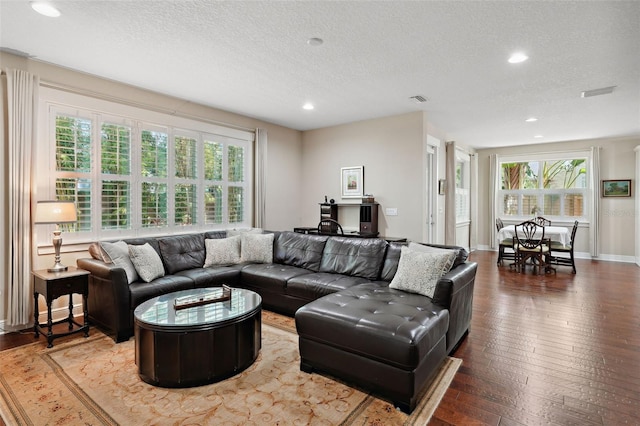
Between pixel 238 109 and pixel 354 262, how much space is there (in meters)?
3.15

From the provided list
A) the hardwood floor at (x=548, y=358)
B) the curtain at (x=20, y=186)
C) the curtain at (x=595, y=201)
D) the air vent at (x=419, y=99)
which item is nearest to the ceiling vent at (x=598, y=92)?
the air vent at (x=419, y=99)

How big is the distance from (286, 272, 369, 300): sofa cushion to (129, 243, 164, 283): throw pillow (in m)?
1.46

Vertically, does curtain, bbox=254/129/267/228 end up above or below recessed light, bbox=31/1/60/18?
below

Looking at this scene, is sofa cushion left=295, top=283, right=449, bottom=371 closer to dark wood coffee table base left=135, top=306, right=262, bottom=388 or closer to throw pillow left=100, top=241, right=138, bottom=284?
dark wood coffee table base left=135, top=306, right=262, bottom=388

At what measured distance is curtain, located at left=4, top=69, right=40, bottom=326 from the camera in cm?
334

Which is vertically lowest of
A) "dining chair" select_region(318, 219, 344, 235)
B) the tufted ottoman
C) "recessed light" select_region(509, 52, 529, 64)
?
the tufted ottoman

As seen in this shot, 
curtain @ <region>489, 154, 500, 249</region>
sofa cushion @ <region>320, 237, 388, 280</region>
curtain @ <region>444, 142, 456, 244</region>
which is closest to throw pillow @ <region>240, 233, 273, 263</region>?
sofa cushion @ <region>320, 237, 388, 280</region>

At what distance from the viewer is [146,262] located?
3635 mm

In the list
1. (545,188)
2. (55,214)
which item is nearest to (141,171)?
(55,214)

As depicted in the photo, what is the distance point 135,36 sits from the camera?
2973 millimetres

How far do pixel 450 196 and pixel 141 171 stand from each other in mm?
5607

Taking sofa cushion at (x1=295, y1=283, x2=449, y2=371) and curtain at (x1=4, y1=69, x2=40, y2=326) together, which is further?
curtain at (x1=4, y1=69, x2=40, y2=326)

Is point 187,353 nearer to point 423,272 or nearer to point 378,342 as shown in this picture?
point 378,342

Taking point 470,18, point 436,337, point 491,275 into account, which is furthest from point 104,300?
point 491,275
